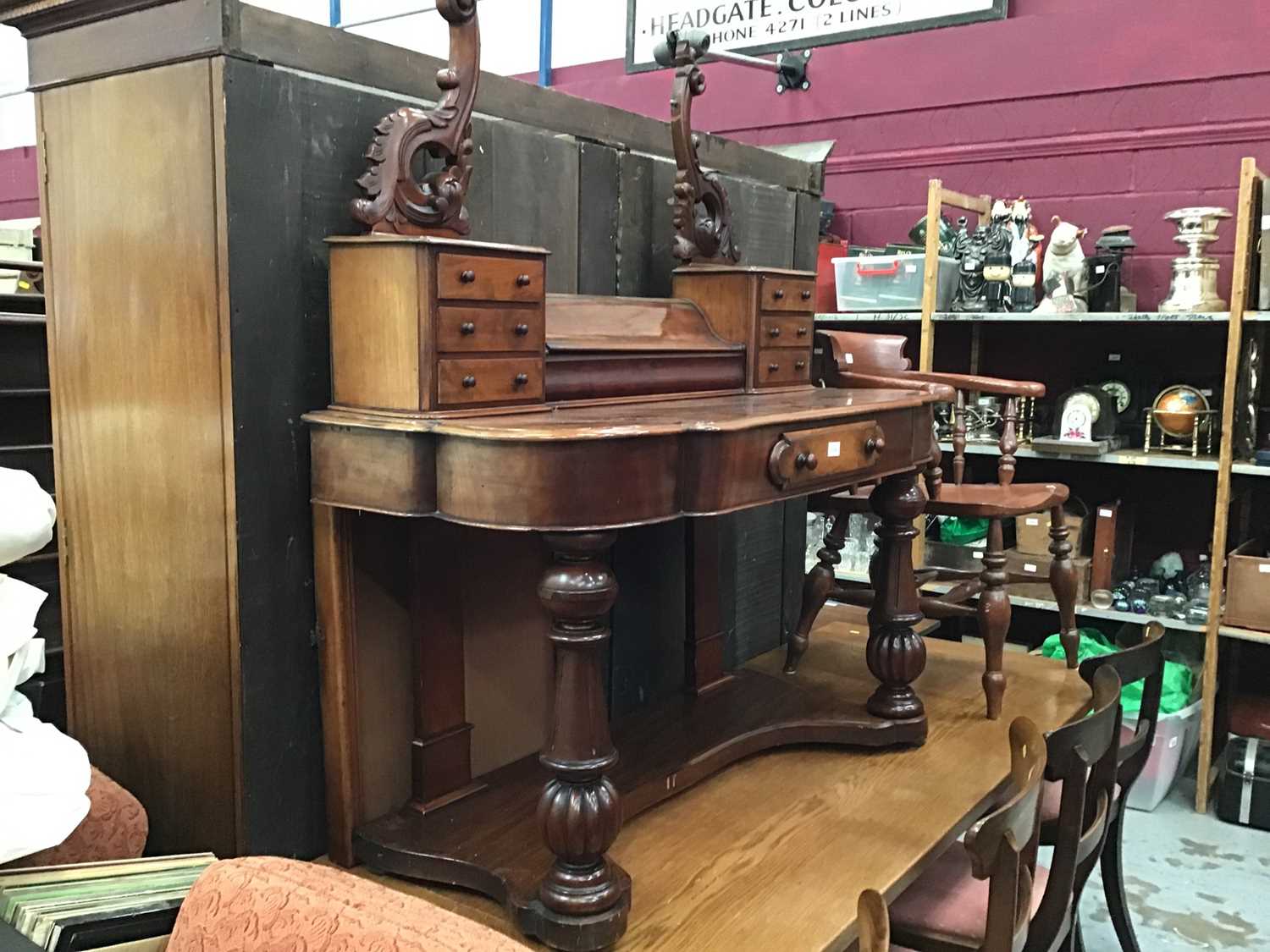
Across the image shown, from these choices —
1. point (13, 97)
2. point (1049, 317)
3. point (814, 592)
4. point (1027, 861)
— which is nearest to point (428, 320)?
point (1027, 861)

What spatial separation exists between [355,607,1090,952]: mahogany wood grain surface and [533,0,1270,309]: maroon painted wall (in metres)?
2.02

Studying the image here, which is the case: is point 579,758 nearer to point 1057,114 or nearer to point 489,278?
point 489,278

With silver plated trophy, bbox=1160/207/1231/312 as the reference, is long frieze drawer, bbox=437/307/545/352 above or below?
below

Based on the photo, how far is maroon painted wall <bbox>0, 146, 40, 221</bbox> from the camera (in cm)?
762

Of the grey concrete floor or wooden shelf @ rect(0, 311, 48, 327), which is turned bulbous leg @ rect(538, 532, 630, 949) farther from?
wooden shelf @ rect(0, 311, 48, 327)

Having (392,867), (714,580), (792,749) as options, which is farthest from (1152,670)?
(392,867)

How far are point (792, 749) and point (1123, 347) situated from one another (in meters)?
2.32

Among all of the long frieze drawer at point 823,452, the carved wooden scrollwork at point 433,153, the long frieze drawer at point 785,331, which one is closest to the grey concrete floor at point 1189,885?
the long frieze drawer at point 823,452

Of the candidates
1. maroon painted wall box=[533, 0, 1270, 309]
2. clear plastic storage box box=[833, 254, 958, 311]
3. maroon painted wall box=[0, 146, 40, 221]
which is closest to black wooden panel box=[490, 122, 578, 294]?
clear plastic storage box box=[833, 254, 958, 311]

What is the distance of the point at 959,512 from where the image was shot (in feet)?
8.88

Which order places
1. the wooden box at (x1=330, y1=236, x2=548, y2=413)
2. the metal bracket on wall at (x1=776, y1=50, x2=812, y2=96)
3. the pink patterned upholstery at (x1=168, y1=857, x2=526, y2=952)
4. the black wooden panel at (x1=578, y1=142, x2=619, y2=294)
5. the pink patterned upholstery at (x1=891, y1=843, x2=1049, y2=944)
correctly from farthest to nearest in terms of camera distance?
the metal bracket on wall at (x1=776, y1=50, x2=812, y2=96), the black wooden panel at (x1=578, y1=142, x2=619, y2=294), the pink patterned upholstery at (x1=891, y1=843, x2=1049, y2=944), the wooden box at (x1=330, y1=236, x2=548, y2=413), the pink patterned upholstery at (x1=168, y1=857, x2=526, y2=952)

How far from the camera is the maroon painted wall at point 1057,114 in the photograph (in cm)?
366

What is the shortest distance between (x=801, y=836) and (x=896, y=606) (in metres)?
0.59

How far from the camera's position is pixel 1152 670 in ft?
6.91
